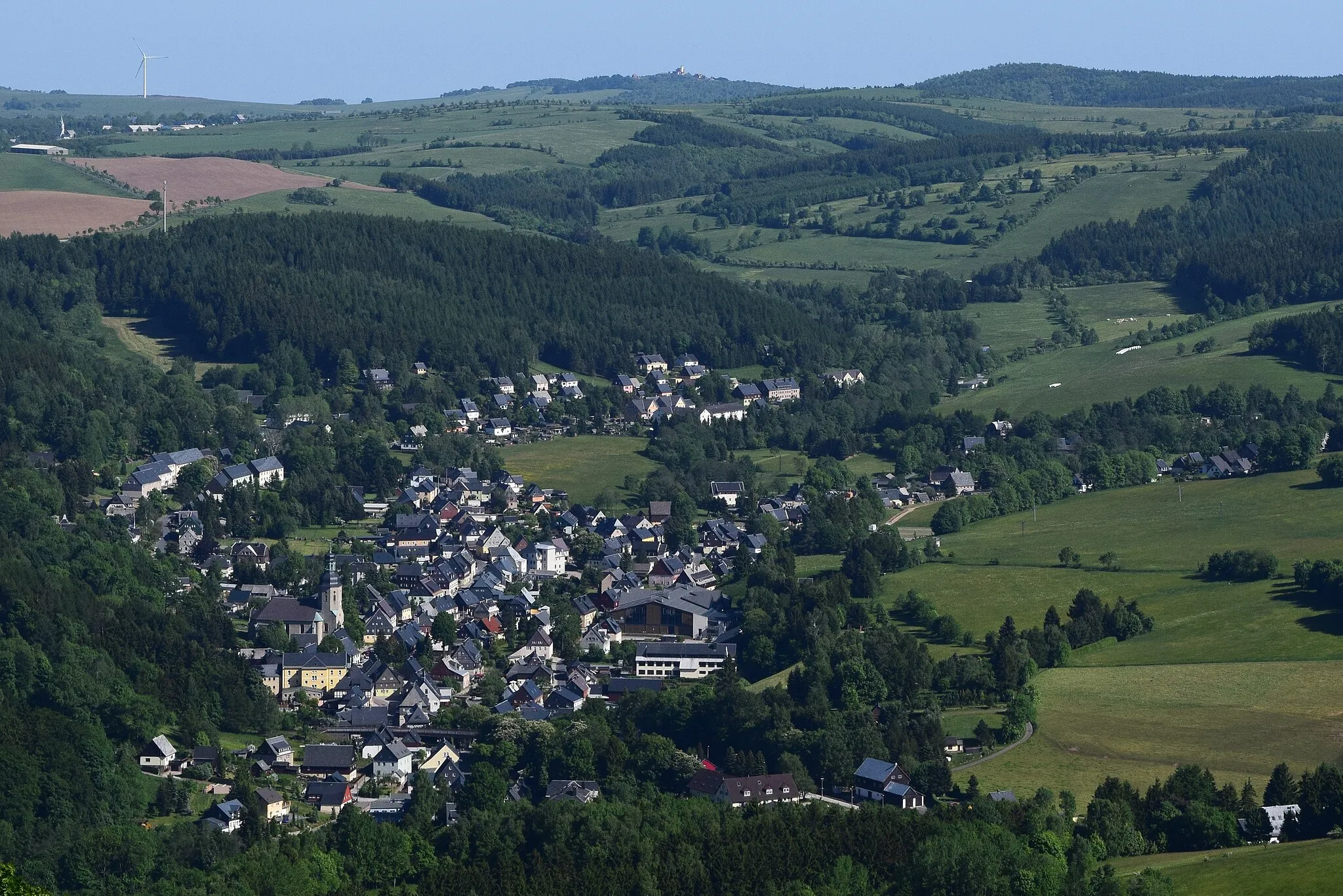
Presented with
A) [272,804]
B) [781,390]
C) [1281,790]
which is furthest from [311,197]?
[1281,790]

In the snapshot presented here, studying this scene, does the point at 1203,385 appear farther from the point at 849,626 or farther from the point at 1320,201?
the point at 1320,201

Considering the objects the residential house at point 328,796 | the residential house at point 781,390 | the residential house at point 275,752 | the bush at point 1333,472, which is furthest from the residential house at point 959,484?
the residential house at point 328,796

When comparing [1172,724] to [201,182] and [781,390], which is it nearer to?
[781,390]

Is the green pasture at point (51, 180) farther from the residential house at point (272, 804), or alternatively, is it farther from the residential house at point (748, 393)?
the residential house at point (272, 804)

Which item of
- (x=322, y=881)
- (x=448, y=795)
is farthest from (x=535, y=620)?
(x=322, y=881)

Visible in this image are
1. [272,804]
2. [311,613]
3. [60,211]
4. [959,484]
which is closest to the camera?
[272,804]
